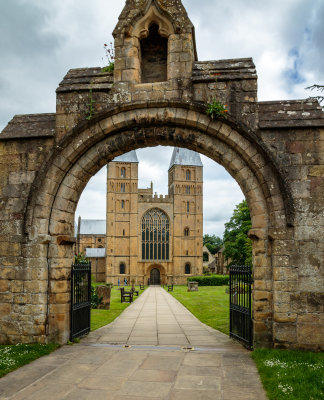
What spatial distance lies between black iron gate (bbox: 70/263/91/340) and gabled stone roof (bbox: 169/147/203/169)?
5130cm

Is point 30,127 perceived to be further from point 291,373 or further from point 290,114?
point 291,373

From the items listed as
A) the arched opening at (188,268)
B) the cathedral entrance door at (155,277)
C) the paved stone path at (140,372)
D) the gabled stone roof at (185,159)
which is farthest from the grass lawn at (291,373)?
the gabled stone roof at (185,159)

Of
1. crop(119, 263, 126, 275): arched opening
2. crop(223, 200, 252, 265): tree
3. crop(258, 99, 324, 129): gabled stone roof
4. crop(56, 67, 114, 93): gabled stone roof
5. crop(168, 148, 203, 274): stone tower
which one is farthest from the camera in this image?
crop(168, 148, 203, 274): stone tower

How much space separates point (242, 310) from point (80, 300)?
3.64m

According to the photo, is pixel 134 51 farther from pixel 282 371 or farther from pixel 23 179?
pixel 282 371

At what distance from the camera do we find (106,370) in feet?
19.3

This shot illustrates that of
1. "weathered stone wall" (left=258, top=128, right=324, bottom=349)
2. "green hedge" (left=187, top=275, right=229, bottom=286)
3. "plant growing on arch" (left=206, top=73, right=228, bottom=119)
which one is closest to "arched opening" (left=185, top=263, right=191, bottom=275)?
"green hedge" (left=187, top=275, right=229, bottom=286)

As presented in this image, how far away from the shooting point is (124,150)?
324 inches

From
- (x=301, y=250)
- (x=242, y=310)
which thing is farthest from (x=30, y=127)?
(x=301, y=250)

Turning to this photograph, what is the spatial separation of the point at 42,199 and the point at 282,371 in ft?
17.6

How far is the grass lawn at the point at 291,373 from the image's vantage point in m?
4.64

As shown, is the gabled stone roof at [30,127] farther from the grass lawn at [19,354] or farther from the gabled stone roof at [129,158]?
the gabled stone roof at [129,158]

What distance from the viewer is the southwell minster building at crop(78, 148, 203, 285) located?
53.4 m

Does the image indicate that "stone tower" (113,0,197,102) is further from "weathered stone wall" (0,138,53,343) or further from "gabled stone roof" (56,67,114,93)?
"weathered stone wall" (0,138,53,343)
